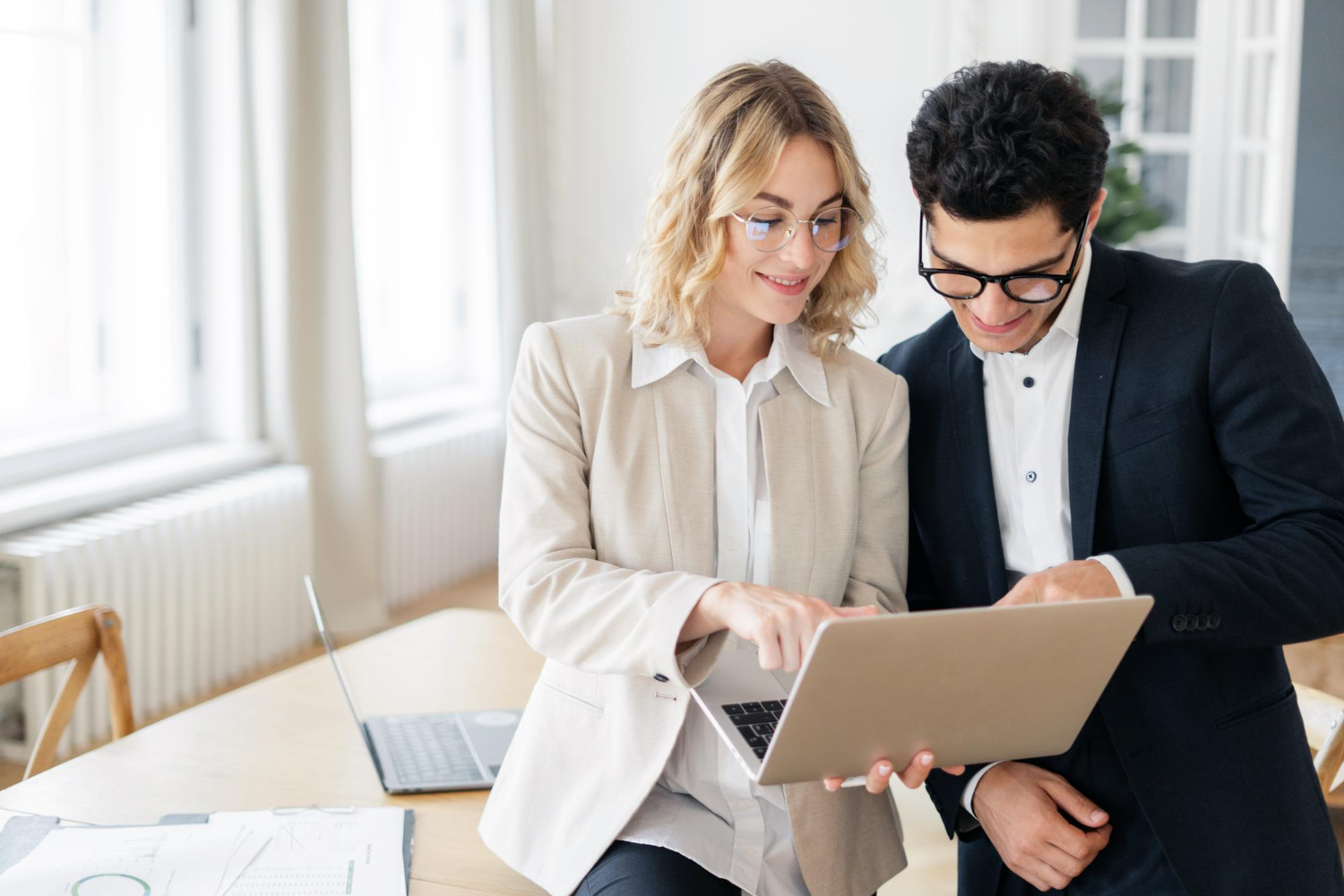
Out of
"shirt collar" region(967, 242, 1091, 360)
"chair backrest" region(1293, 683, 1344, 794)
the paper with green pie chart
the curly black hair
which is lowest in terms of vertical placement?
"chair backrest" region(1293, 683, 1344, 794)

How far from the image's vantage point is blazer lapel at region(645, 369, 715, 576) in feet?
5.04

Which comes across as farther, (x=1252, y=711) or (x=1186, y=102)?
(x=1186, y=102)

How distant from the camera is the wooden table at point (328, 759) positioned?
1.58m

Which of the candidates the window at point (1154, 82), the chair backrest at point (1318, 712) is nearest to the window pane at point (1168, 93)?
the window at point (1154, 82)

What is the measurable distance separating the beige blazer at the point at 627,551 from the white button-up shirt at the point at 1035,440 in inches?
5.3

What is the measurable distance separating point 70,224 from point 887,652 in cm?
354

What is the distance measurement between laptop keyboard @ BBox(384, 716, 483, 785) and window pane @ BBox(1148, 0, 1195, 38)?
444 centimetres

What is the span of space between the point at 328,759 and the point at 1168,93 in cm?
456

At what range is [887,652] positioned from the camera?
3.57ft

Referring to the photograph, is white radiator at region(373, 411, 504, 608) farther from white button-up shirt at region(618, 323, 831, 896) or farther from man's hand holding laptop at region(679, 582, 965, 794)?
man's hand holding laptop at region(679, 582, 965, 794)

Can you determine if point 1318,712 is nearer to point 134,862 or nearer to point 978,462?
point 978,462

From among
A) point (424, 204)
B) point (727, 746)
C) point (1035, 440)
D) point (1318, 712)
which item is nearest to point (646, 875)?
point (727, 746)

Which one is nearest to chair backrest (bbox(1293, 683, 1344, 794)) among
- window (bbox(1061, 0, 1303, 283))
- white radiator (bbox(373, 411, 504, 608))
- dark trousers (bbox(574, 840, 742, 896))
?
dark trousers (bbox(574, 840, 742, 896))

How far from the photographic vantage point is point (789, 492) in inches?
62.1
